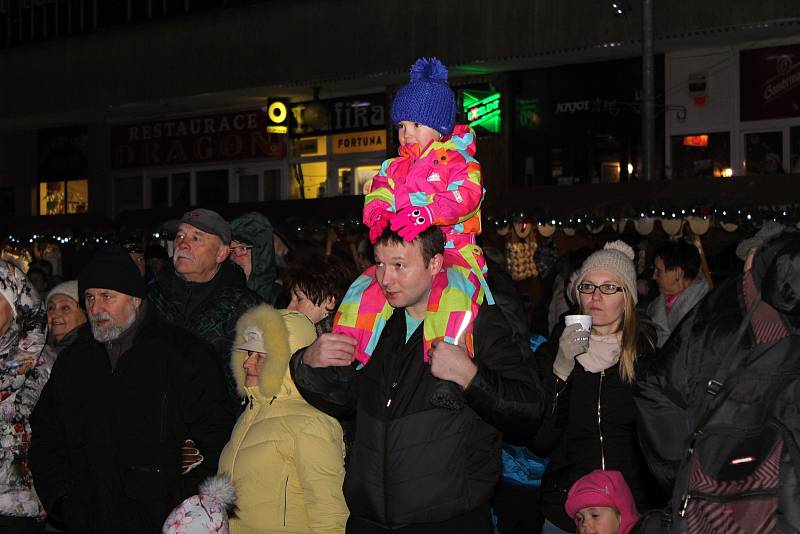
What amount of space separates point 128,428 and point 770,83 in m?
14.2

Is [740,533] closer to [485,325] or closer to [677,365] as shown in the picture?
[677,365]

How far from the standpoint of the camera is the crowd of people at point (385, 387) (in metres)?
3.54

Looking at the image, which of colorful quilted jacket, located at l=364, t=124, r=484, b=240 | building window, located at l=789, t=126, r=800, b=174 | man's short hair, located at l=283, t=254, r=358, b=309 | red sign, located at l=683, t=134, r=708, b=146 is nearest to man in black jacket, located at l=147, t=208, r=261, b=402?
man's short hair, located at l=283, t=254, r=358, b=309

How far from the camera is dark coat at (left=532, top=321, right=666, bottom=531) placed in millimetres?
4566

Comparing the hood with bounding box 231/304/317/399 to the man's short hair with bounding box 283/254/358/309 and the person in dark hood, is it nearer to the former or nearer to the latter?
the man's short hair with bounding box 283/254/358/309

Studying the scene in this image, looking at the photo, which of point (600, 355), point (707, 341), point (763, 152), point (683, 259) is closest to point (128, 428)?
point (600, 355)

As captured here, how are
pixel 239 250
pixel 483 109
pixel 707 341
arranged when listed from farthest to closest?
pixel 483 109, pixel 239 250, pixel 707 341

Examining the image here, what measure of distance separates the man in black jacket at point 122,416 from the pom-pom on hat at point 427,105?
1.40m

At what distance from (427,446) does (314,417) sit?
101 cm

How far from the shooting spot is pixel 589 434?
461 centimetres

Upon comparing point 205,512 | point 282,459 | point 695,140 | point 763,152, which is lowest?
point 205,512

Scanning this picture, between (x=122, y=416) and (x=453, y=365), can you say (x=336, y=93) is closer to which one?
(x=122, y=416)

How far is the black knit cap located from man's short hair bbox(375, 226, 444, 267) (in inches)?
57.1

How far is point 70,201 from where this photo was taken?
26984 millimetres
